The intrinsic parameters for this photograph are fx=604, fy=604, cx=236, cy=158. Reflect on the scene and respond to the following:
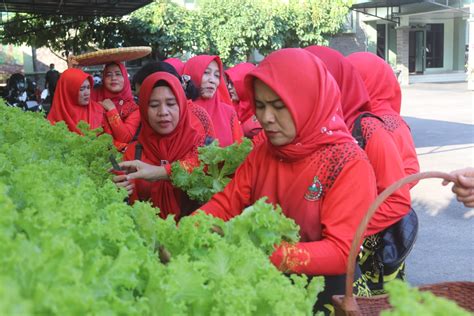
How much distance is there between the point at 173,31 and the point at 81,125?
514 inches

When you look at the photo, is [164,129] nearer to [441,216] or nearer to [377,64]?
[377,64]

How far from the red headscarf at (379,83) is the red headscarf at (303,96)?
1.30 meters

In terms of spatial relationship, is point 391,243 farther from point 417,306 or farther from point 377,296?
point 417,306

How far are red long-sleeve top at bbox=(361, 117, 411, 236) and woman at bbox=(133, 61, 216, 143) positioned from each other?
4.20ft

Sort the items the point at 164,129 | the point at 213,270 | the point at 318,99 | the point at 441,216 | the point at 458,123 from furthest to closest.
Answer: the point at 458,123 < the point at 441,216 < the point at 164,129 < the point at 318,99 < the point at 213,270

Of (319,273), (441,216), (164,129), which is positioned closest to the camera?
(319,273)

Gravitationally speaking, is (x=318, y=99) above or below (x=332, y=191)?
above

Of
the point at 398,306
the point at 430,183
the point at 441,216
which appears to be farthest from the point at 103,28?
the point at 398,306

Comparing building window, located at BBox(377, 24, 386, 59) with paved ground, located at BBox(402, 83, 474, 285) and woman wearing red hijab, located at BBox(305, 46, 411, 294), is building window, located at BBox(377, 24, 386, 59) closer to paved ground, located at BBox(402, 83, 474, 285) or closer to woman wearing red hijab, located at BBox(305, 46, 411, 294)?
paved ground, located at BBox(402, 83, 474, 285)

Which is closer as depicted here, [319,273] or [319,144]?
[319,273]

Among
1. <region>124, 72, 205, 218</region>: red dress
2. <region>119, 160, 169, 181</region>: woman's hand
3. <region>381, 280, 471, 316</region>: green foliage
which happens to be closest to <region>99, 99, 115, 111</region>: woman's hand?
<region>124, 72, 205, 218</region>: red dress

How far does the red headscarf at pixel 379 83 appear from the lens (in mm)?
3523

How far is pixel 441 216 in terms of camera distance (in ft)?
22.6

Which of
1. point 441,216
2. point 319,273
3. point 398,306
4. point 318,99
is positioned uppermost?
point 318,99
